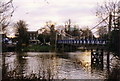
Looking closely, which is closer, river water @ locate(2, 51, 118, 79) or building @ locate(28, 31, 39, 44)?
river water @ locate(2, 51, 118, 79)

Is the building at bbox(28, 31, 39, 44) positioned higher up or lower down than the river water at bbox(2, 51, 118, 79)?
lower down

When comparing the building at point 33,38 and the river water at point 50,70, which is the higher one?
the river water at point 50,70

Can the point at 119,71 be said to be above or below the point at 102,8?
below

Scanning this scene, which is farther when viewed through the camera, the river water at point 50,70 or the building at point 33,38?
the building at point 33,38

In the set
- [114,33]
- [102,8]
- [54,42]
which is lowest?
[54,42]

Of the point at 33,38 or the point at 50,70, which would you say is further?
the point at 33,38

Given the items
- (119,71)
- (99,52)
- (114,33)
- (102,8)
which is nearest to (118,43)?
(114,33)

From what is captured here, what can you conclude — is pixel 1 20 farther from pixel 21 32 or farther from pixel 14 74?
pixel 21 32

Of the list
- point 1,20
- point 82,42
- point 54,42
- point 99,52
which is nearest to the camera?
point 1,20

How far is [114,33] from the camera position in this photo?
2045cm

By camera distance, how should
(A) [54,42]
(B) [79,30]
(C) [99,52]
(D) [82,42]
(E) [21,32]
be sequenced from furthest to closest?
(B) [79,30], (A) [54,42], (E) [21,32], (D) [82,42], (C) [99,52]

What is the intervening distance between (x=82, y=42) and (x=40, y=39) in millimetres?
61559

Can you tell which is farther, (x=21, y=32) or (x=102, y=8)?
(x=21, y=32)

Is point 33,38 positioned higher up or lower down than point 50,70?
lower down
